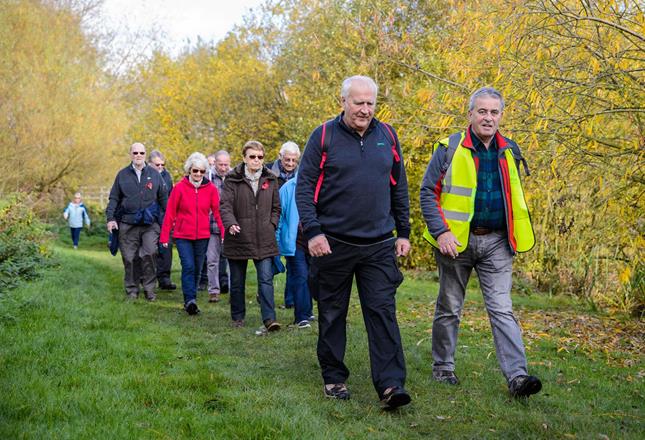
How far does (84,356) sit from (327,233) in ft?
7.53

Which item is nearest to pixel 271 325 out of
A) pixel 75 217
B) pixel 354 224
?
pixel 354 224

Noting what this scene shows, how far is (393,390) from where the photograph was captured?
198 inches

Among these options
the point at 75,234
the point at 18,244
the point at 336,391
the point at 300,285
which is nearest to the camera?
the point at 336,391

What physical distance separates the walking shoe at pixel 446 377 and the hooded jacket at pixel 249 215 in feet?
10.1

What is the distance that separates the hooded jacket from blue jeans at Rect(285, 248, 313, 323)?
1.47ft

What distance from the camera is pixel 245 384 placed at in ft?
18.6

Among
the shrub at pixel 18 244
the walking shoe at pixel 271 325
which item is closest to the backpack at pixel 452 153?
the walking shoe at pixel 271 325

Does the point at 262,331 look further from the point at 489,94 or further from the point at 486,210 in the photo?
the point at 489,94

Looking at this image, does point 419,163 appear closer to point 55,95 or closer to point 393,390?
point 393,390

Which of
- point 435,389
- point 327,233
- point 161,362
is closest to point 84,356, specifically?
point 161,362

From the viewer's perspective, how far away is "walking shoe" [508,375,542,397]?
525 cm

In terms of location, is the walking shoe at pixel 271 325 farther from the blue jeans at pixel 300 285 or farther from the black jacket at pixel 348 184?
the black jacket at pixel 348 184

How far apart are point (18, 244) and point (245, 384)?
847 centimetres

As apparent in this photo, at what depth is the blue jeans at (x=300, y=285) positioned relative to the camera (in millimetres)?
8734
